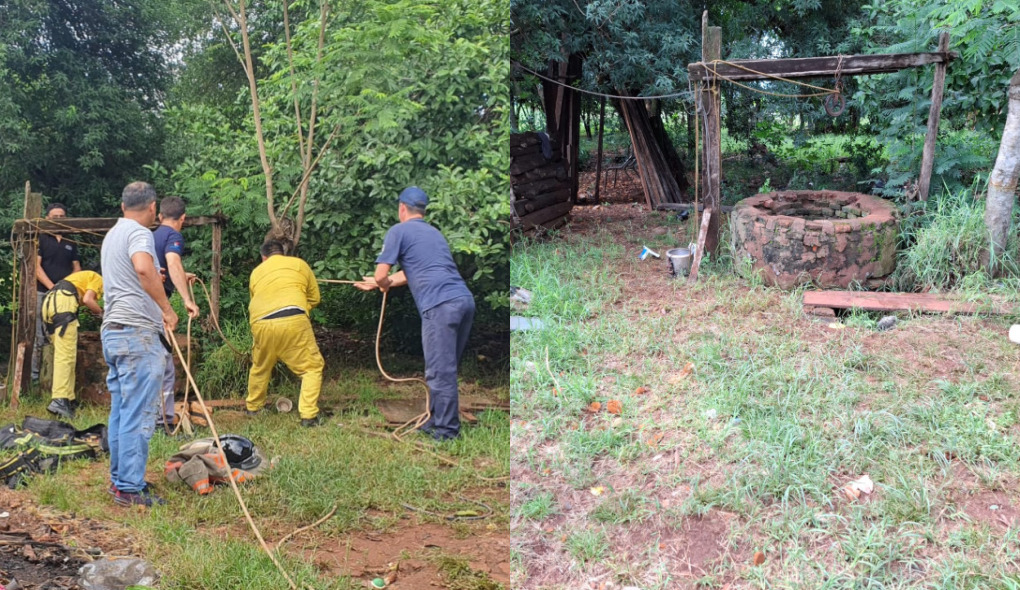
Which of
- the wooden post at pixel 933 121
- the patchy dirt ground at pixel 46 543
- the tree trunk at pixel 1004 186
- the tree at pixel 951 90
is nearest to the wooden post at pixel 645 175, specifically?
the tree at pixel 951 90

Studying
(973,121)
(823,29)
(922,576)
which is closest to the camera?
(922,576)

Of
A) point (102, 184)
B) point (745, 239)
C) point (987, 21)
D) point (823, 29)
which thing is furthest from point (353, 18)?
point (823, 29)

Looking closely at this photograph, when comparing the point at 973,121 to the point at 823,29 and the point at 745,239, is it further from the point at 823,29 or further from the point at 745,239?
the point at 745,239

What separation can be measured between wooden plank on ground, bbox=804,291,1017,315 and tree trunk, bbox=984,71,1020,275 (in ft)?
2.22

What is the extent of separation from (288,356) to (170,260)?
0.34 m

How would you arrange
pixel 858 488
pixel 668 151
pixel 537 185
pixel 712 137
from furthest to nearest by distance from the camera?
pixel 668 151 → pixel 537 185 → pixel 712 137 → pixel 858 488

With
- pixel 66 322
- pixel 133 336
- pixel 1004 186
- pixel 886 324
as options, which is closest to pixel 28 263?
pixel 66 322

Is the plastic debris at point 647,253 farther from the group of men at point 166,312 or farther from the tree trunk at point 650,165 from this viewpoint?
the group of men at point 166,312

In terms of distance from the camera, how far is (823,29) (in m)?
9.09

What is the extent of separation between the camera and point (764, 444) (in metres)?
3.70

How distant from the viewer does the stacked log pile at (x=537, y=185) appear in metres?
8.25

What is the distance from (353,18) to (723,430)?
2663 mm

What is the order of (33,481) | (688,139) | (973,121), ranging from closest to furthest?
(33,481)
(973,121)
(688,139)

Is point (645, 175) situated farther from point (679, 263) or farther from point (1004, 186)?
point (1004, 186)
